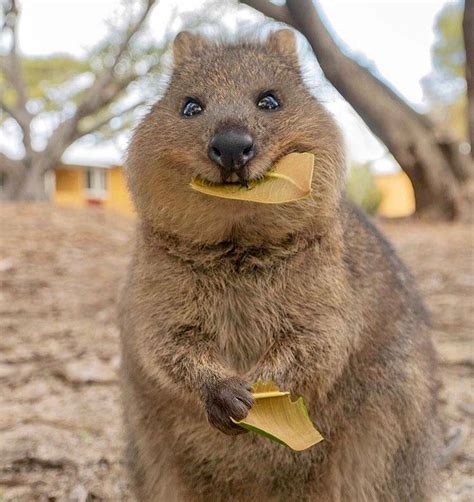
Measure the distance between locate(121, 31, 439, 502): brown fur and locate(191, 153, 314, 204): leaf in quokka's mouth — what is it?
5 centimetres

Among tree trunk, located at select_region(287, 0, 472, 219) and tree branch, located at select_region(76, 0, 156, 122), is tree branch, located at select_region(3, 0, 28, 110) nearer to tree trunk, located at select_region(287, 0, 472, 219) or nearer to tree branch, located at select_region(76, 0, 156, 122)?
tree branch, located at select_region(76, 0, 156, 122)

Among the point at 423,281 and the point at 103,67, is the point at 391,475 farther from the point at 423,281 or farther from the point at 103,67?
the point at 103,67

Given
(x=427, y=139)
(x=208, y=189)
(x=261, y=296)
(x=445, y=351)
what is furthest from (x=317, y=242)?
(x=427, y=139)

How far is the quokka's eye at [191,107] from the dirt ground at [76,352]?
181cm

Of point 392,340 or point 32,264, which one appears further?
point 32,264

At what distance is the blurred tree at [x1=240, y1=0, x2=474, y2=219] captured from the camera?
12.0 m

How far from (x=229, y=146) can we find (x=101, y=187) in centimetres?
3356

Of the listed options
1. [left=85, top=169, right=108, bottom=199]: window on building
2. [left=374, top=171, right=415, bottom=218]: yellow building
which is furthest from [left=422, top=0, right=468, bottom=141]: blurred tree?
[left=85, top=169, right=108, bottom=199]: window on building

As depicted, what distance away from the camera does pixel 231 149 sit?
216 cm

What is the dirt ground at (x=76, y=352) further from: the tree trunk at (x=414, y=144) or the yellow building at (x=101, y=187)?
the yellow building at (x=101, y=187)

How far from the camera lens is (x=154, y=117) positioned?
2.80 meters

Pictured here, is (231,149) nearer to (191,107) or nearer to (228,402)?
(191,107)

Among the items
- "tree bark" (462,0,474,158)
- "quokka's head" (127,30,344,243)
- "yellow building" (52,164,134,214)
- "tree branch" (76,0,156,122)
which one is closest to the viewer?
"quokka's head" (127,30,344,243)

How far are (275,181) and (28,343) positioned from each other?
351 cm
